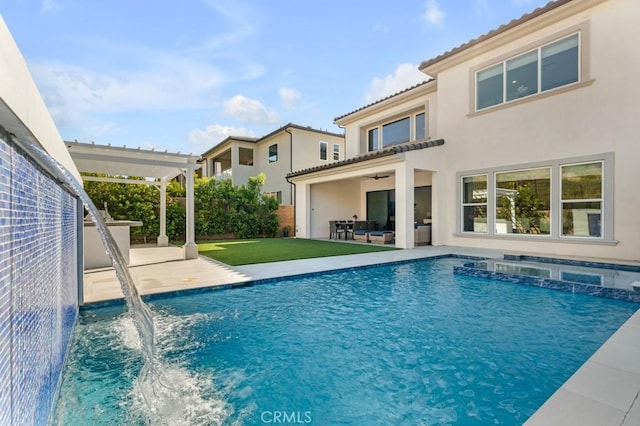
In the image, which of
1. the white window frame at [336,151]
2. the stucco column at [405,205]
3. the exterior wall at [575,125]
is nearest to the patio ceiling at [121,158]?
the stucco column at [405,205]

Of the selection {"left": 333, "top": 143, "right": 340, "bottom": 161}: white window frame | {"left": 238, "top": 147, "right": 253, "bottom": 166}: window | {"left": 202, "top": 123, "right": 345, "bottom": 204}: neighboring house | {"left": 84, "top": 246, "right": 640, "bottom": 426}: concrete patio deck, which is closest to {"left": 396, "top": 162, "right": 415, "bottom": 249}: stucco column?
{"left": 84, "top": 246, "right": 640, "bottom": 426}: concrete patio deck

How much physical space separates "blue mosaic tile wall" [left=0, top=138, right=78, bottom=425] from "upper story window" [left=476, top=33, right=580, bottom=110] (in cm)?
1308

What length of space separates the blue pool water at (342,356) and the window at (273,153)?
1751cm

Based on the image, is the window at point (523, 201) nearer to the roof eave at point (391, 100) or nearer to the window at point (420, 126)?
the window at point (420, 126)

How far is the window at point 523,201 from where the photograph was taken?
35.1 ft

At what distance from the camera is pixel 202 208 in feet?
55.1

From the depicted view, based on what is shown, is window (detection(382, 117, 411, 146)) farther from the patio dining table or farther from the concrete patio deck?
the concrete patio deck

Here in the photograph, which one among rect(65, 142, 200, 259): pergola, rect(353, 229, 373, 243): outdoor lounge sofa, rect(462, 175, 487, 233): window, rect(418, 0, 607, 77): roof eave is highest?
rect(418, 0, 607, 77): roof eave

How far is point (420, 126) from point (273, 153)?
1152 centimetres

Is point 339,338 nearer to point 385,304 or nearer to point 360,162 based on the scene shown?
point 385,304

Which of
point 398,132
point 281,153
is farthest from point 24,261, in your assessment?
point 281,153

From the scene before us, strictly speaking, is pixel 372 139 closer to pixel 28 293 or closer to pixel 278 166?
pixel 278 166

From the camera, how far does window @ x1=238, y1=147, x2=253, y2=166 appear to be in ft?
84.7

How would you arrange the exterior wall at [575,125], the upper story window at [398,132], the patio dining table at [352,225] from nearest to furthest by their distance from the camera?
the exterior wall at [575,125] → the upper story window at [398,132] → the patio dining table at [352,225]
